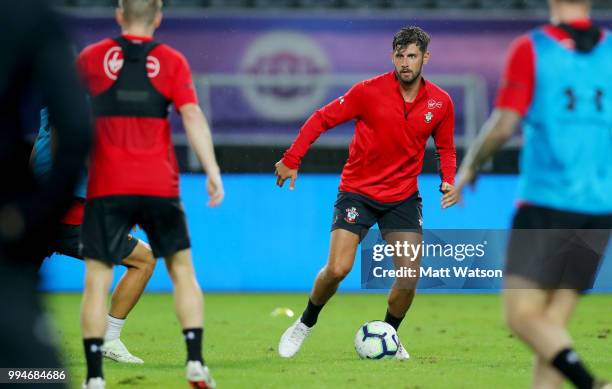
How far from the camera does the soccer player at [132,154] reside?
18.3 ft

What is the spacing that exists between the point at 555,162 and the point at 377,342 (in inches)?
130

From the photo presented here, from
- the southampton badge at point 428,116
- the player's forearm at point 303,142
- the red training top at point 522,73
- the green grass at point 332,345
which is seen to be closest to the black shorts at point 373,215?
the player's forearm at point 303,142

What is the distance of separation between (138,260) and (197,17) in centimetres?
961

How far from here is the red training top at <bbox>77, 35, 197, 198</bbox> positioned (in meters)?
5.57

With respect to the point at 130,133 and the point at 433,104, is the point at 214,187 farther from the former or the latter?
the point at 433,104

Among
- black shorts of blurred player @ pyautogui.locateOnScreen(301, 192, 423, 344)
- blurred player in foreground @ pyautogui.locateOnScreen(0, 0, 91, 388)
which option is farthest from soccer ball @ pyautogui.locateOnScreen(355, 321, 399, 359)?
blurred player in foreground @ pyautogui.locateOnScreen(0, 0, 91, 388)

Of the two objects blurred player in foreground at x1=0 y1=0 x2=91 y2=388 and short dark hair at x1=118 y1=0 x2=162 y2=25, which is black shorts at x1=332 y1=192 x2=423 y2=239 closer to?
short dark hair at x1=118 y1=0 x2=162 y2=25

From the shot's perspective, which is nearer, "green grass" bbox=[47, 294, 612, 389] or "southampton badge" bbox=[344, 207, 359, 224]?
"green grass" bbox=[47, 294, 612, 389]

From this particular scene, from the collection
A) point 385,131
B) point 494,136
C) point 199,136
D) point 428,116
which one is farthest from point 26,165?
point 428,116

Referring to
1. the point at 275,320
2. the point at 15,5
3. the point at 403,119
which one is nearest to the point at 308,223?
the point at 275,320

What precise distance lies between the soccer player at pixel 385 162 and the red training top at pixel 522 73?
10.5ft

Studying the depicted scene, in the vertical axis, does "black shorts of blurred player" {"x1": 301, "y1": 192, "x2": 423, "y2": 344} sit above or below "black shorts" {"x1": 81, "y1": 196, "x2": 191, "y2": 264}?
below

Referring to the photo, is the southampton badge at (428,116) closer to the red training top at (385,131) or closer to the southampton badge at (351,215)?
the red training top at (385,131)

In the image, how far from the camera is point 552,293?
4719mm
